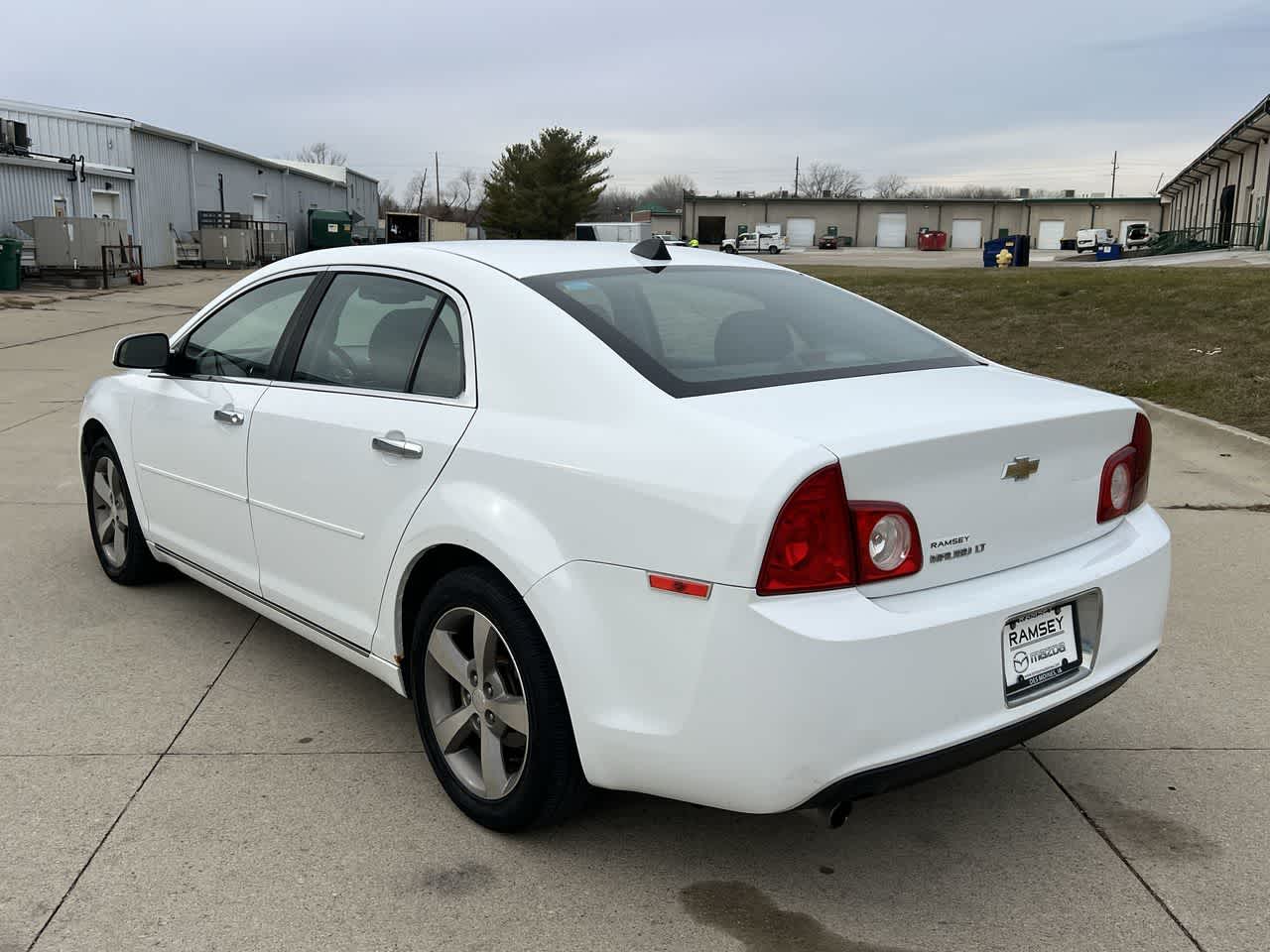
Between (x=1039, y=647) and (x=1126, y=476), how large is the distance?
0.67 meters

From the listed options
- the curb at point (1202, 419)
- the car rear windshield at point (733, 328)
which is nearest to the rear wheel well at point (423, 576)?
the car rear windshield at point (733, 328)

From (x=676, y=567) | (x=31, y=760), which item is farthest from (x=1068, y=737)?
Answer: (x=31, y=760)

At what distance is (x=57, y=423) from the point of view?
9.39 m

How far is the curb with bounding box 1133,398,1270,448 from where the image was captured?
26.9 ft

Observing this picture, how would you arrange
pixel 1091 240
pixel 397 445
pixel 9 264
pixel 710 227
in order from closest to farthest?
pixel 397 445
pixel 9 264
pixel 1091 240
pixel 710 227

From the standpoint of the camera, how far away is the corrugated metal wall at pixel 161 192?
125 feet

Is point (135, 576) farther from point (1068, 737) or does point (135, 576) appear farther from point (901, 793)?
point (1068, 737)

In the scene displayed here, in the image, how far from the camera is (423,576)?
124 inches

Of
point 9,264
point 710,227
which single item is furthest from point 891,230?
point 9,264

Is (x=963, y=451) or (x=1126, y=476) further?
(x=1126, y=476)

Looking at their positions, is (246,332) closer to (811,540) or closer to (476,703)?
(476,703)

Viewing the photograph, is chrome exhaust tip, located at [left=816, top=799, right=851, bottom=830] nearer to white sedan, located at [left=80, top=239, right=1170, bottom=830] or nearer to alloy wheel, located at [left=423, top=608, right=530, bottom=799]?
white sedan, located at [left=80, top=239, right=1170, bottom=830]

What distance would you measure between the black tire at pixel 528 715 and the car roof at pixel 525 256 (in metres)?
0.92

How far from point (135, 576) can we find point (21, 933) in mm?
2586
